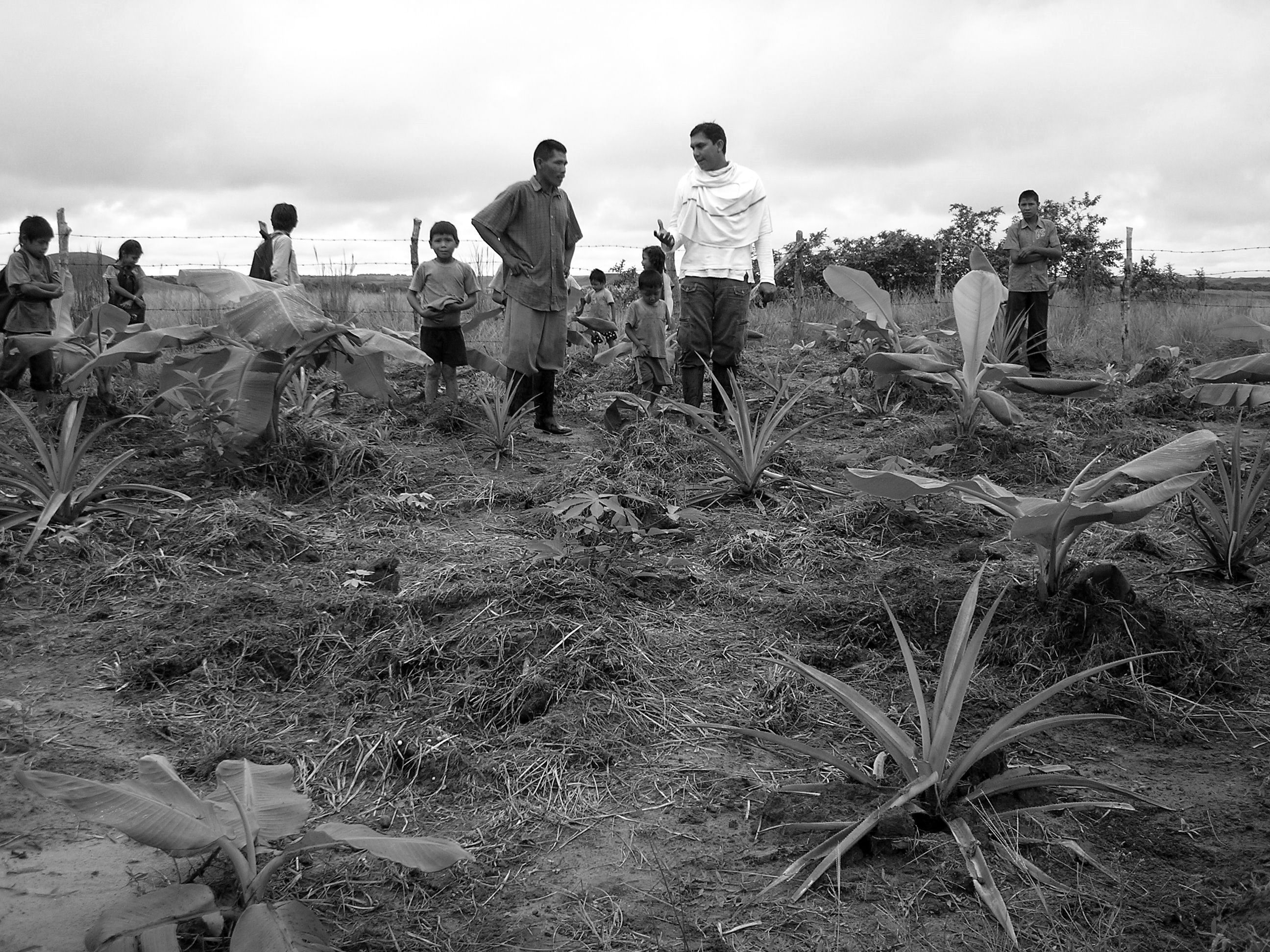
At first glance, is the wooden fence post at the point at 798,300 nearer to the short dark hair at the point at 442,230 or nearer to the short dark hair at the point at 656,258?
the short dark hair at the point at 656,258

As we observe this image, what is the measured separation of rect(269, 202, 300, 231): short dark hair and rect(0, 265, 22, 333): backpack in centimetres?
180

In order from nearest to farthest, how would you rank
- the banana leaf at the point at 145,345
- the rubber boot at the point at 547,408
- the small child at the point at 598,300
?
the banana leaf at the point at 145,345
the rubber boot at the point at 547,408
the small child at the point at 598,300

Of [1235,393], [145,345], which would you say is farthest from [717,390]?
[145,345]

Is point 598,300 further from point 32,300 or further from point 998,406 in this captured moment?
point 998,406

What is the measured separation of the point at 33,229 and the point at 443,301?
282 cm

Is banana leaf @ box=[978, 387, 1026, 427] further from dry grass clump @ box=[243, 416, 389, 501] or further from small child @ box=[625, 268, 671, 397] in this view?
dry grass clump @ box=[243, 416, 389, 501]

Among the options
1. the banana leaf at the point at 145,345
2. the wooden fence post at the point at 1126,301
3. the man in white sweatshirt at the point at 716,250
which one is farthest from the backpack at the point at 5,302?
the wooden fence post at the point at 1126,301

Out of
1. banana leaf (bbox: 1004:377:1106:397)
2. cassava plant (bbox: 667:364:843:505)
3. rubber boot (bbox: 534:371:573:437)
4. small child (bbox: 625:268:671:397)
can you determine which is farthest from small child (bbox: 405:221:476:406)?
banana leaf (bbox: 1004:377:1106:397)

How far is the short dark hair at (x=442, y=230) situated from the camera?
6234mm

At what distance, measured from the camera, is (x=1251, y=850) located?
6.25 ft

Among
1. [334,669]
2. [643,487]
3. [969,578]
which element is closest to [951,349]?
[643,487]

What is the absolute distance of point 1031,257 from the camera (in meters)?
8.13

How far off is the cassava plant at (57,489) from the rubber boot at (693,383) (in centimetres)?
287

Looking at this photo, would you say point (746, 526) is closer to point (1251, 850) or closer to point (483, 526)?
point (483, 526)
